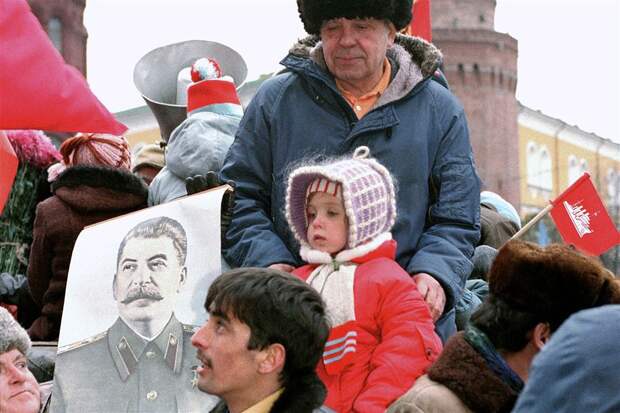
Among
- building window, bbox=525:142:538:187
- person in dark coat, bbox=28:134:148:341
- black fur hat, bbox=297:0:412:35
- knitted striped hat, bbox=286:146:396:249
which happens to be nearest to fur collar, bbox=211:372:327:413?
knitted striped hat, bbox=286:146:396:249

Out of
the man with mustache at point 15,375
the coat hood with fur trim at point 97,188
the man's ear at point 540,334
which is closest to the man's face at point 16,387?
the man with mustache at point 15,375

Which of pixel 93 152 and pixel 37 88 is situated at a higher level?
pixel 37 88

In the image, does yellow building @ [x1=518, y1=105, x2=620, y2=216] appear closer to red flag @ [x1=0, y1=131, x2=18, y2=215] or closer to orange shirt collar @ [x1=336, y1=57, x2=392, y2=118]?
red flag @ [x1=0, y1=131, x2=18, y2=215]

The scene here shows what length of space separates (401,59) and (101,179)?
1543 mm

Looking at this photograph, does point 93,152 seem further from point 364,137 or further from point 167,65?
point 364,137

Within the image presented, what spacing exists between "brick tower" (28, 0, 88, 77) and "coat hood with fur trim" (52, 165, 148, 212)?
3089 centimetres

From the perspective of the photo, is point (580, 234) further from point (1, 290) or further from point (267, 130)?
point (1, 290)

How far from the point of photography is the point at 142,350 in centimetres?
461

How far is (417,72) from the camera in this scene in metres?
5.09

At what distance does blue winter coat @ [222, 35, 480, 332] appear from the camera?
15.9 ft

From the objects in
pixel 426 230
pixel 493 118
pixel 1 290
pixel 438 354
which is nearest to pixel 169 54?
pixel 1 290

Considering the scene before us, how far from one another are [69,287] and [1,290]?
4.93 feet

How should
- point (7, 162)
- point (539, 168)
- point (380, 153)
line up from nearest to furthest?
1. point (380, 153)
2. point (7, 162)
3. point (539, 168)

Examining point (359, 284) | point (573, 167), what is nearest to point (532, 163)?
point (573, 167)
